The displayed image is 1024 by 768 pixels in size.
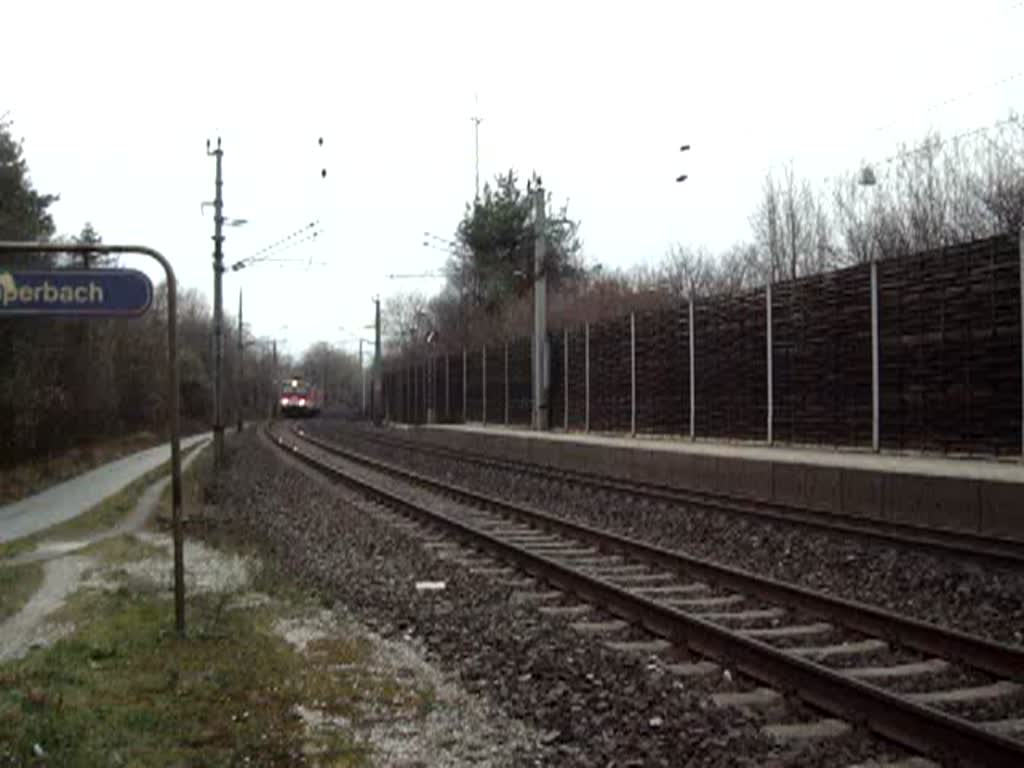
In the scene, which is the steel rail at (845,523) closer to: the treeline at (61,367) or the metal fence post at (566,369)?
the treeline at (61,367)

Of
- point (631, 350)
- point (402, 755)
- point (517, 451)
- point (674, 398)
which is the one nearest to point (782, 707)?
point (402, 755)

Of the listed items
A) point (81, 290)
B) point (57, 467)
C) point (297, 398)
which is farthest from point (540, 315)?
point (297, 398)

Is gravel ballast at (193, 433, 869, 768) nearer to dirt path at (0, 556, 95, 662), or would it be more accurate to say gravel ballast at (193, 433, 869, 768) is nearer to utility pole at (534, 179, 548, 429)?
dirt path at (0, 556, 95, 662)

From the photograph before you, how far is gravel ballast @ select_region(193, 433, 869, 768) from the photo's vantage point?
6273 mm

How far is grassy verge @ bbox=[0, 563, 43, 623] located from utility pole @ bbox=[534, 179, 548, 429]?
21183 mm

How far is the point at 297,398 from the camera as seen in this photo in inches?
4437

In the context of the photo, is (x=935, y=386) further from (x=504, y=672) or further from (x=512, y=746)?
(x=512, y=746)

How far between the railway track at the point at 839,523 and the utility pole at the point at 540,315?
31.9 feet

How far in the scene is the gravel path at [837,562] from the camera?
10234mm

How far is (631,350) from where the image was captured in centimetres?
3125

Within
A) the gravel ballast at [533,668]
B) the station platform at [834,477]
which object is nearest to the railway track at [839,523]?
A: the station platform at [834,477]

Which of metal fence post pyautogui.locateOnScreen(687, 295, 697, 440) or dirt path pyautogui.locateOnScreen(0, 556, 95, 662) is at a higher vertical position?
metal fence post pyautogui.locateOnScreen(687, 295, 697, 440)

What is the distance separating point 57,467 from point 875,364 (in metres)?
29.4

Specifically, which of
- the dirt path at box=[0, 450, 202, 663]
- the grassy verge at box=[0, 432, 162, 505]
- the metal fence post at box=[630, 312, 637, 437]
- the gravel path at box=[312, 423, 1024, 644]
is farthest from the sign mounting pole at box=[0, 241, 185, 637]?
the grassy verge at box=[0, 432, 162, 505]
